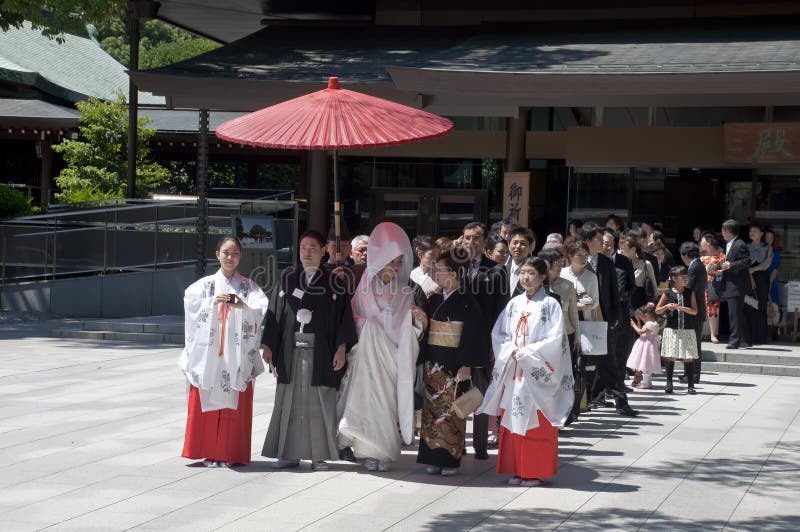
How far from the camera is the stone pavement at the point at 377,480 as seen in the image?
19.9ft

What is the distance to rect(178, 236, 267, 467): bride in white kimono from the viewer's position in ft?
24.0

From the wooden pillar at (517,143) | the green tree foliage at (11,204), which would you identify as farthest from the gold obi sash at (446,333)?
the green tree foliage at (11,204)

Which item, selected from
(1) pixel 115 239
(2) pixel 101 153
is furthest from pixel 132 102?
(2) pixel 101 153

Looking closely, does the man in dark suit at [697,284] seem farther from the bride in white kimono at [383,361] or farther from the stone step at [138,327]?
the stone step at [138,327]

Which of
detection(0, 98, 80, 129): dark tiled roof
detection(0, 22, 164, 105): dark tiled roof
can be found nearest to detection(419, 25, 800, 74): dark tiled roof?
detection(0, 98, 80, 129): dark tiled roof

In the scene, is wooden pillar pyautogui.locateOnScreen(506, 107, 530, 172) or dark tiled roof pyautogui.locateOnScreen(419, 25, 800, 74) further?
wooden pillar pyautogui.locateOnScreen(506, 107, 530, 172)

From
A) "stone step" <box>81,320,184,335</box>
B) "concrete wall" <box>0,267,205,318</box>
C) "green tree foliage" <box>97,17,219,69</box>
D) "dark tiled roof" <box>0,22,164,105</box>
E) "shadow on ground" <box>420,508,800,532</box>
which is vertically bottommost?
"shadow on ground" <box>420,508,800,532</box>

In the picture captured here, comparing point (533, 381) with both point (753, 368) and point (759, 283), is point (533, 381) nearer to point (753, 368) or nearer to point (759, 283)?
point (753, 368)

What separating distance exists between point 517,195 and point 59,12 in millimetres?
7435

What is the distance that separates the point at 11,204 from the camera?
60.5 feet

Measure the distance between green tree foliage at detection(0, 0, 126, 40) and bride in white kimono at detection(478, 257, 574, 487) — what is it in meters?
10.7

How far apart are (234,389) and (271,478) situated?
2.19 ft

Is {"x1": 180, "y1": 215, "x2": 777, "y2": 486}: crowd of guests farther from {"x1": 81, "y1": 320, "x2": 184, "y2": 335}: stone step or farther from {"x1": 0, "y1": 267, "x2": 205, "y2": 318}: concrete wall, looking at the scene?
{"x1": 0, "y1": 267, "x2": 205, "y2": 318}: concrete wall

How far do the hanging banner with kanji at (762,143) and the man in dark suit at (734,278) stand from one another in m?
1.42
